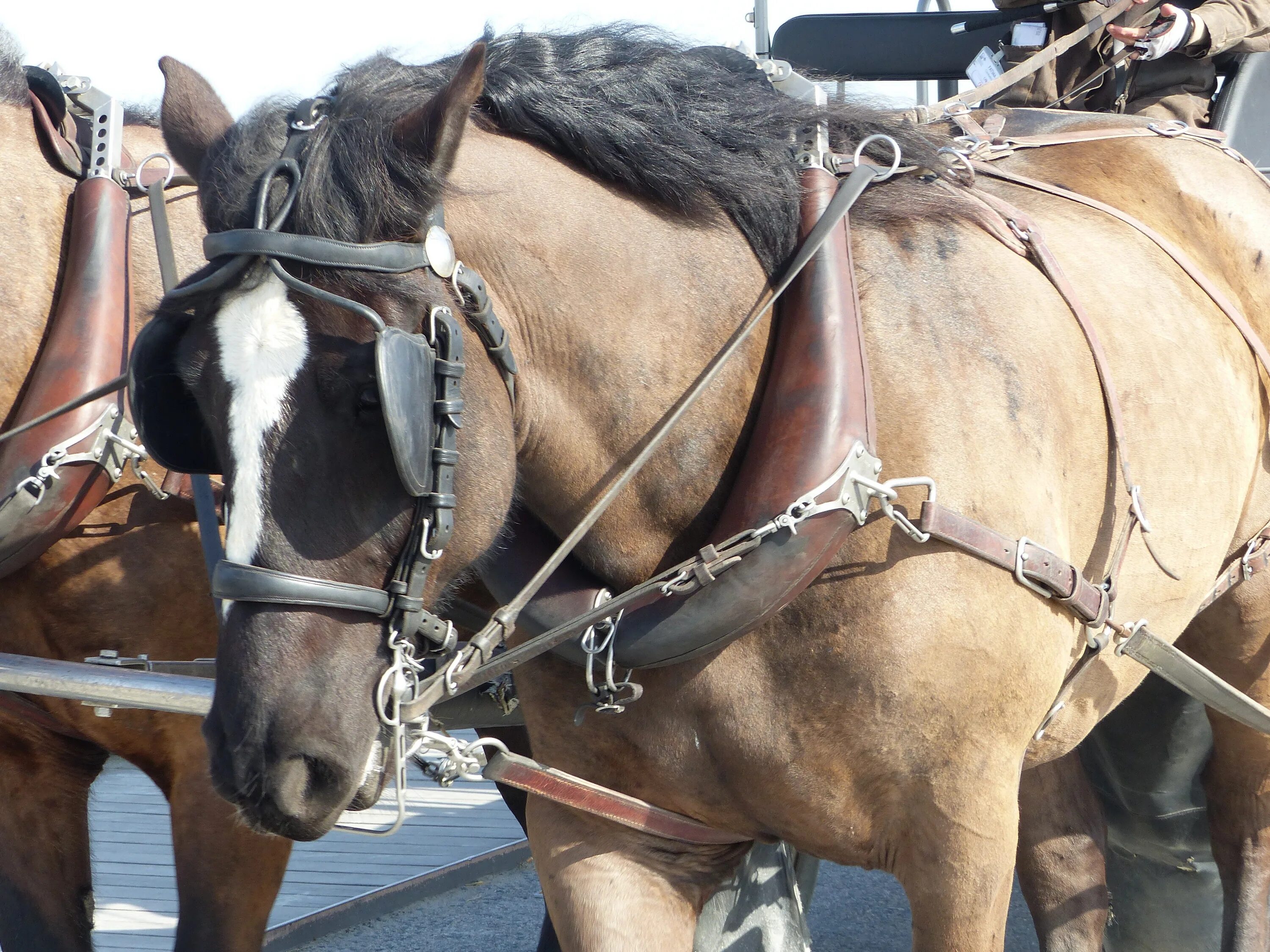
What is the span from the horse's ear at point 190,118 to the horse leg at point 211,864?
1114mm

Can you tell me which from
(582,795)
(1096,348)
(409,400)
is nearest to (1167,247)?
(1096,348)

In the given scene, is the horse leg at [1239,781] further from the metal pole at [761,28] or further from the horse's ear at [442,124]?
the metal pole at [761,28]

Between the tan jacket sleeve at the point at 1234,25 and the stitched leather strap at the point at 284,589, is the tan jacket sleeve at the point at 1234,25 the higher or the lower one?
the higher one

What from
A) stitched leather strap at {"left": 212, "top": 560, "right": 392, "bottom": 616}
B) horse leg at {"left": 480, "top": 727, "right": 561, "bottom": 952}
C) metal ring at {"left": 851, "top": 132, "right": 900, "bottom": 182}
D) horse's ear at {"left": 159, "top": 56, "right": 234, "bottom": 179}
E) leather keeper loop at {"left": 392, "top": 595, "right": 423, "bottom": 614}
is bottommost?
horse leg at {"left": 480, "top": 727, "right": 561, "bottom": 952}

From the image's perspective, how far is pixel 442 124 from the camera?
4.62 feet

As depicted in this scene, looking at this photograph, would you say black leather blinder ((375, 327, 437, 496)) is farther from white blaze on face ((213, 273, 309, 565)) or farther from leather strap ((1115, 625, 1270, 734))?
leather strap ((1115, 625, 1270, 734))

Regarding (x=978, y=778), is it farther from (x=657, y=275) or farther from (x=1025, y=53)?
(x=1025, y=53)

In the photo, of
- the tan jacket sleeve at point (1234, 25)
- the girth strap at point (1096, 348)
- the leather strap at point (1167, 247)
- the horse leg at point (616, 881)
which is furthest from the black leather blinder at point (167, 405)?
the tan jacket sleeve at point (1234, 25)

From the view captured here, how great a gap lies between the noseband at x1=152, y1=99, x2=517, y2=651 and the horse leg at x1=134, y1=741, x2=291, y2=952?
42.0 inches

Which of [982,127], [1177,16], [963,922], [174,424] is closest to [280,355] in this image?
[174,424]

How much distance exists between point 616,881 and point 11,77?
1.86m

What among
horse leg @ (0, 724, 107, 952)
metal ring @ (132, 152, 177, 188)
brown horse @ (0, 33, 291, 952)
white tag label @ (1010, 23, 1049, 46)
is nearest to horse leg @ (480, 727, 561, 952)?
brown horse @ (0, 33, 291, 952)

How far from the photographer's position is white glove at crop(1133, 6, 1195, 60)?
2713 millimetres

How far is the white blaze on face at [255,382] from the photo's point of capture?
1351 millimetres
